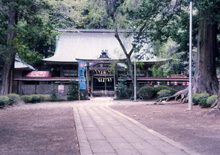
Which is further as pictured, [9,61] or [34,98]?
[34,98]

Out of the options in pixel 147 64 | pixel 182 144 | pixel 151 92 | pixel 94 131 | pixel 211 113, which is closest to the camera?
pixel 182 144

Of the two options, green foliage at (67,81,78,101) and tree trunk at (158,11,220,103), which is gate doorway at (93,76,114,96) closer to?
green foliage at (67,81,78,101)

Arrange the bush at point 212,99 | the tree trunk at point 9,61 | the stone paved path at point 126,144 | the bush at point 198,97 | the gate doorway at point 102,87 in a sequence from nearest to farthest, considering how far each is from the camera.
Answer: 1. the stone paved path at point 126,144
2. the bush at point 212,99
3. the bush at point 198,97
4. the tree trunk at point 9,61
5. the gate doorway at point 102,87

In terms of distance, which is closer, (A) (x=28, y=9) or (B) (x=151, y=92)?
(A) (x=28, y=9)

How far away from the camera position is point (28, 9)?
15805 millimetres

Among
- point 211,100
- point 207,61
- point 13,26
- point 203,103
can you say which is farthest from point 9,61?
point 211,100

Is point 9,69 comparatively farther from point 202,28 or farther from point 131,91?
point 202,28

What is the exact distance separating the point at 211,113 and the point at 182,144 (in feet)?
16.3

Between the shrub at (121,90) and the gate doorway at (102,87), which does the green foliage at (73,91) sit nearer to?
the shrub at (121,90)

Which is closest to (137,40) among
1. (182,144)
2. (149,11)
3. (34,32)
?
(149,11)

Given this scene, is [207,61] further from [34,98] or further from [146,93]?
[34,98]

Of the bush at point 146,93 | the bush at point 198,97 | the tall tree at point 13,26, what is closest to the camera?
the bush at point 198,97

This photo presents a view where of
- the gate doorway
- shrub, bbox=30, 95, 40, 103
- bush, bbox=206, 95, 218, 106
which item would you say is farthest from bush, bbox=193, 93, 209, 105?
the gate doorway

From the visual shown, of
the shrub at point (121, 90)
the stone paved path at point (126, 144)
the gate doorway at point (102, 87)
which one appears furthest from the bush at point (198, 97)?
the gate doorway at point (102, 87)
